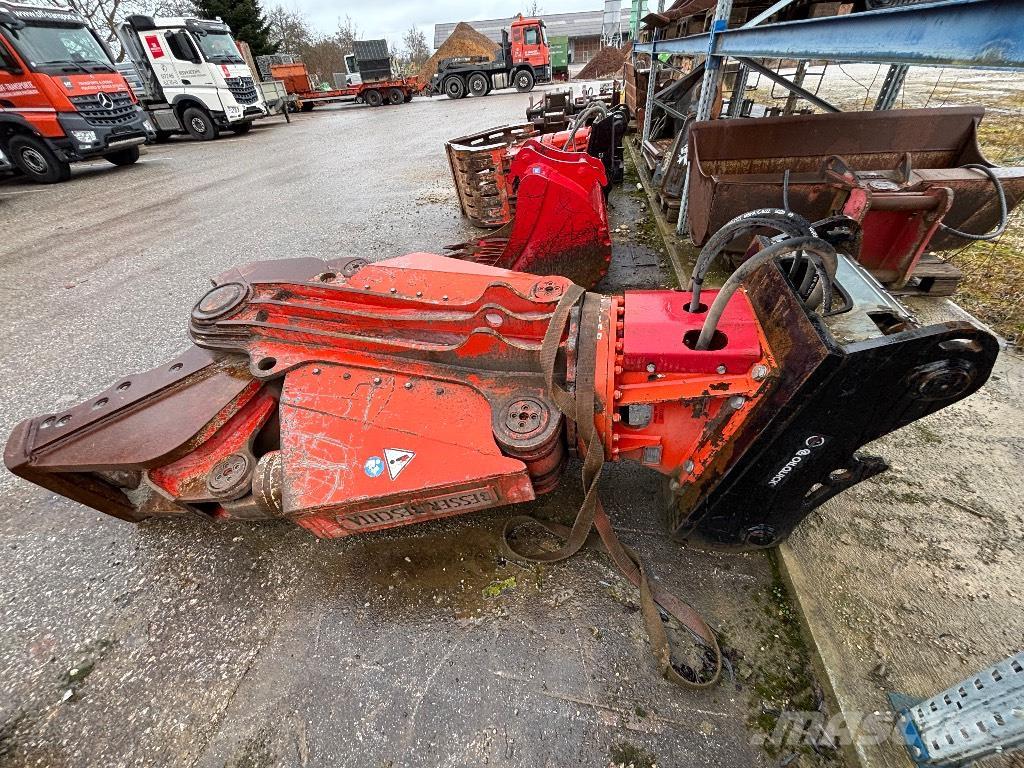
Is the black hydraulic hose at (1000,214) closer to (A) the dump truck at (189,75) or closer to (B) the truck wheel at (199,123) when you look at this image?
(A) the dump truck at (189,75)

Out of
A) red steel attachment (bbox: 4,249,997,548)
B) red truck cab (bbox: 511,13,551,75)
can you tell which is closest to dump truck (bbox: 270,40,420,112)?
red truck cab (bbox: 511,13,551,75)

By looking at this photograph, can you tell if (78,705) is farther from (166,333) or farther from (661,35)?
(661,35)

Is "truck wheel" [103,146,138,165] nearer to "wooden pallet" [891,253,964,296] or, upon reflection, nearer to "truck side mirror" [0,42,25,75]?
"truck side mirror" [0,42,25,75]

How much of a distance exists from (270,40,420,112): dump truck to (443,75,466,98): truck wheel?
2.09 metres

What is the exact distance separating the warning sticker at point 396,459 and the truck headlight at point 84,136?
37.7 feet

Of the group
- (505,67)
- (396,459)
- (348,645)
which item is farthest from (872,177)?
(505,67)

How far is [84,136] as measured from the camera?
8648 millimetres

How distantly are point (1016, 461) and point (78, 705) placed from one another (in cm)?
413

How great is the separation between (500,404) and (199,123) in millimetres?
17146

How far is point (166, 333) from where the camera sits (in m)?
4.00

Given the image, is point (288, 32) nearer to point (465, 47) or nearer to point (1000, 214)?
point (465, 47)

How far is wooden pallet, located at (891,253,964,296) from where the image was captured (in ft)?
10.3

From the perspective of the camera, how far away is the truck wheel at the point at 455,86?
21016 mm

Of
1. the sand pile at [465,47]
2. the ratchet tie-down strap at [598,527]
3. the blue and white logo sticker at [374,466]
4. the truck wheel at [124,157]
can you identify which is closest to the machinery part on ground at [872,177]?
the ratchet tie-down strap at [598,527]
